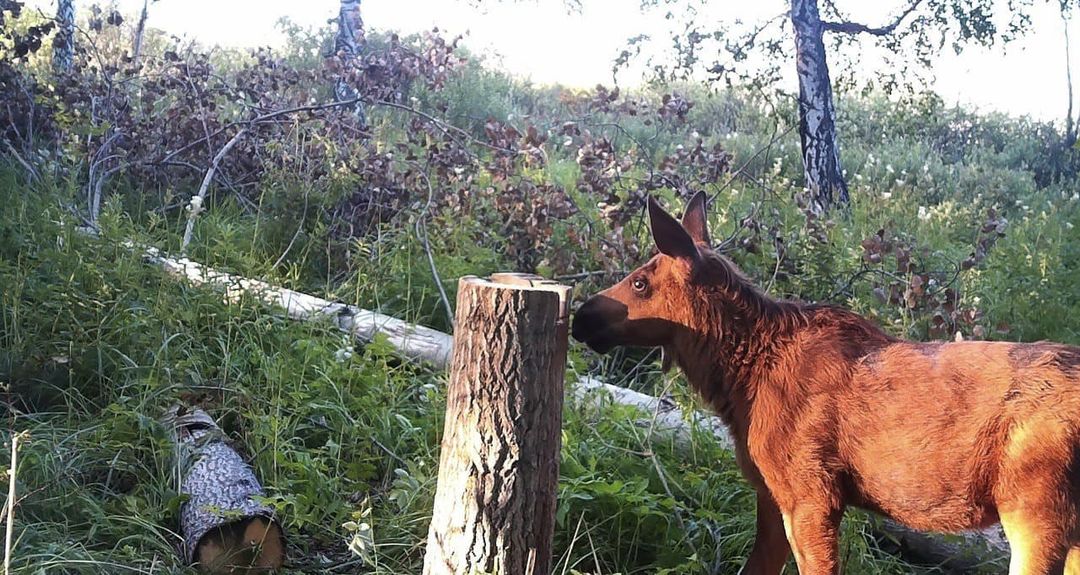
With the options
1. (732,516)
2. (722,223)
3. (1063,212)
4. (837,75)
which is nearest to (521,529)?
(732,516)

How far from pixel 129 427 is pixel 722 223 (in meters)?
5.34

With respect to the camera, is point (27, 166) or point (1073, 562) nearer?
point (1073, 562)

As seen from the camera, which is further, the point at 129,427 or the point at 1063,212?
the point at 1063,212

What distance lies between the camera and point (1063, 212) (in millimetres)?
10852

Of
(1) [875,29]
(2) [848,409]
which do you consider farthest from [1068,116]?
(2) [848,409]

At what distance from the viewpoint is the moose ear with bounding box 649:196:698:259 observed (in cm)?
361

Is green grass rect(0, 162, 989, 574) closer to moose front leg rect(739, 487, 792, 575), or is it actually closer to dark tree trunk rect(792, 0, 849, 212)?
moose front leg rect(739, 487, 792, 575)

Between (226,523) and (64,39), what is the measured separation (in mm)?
6569

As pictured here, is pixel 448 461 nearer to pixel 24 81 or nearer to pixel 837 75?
pixel 24 81

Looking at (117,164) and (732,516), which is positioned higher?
(117,164)

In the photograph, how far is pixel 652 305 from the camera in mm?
3820

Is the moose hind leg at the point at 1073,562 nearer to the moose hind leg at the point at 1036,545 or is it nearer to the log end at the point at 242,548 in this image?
the moose hind leg at the point at 1036,545

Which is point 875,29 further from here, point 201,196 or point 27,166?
point 27,166

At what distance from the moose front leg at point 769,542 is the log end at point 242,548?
6.76 feet
